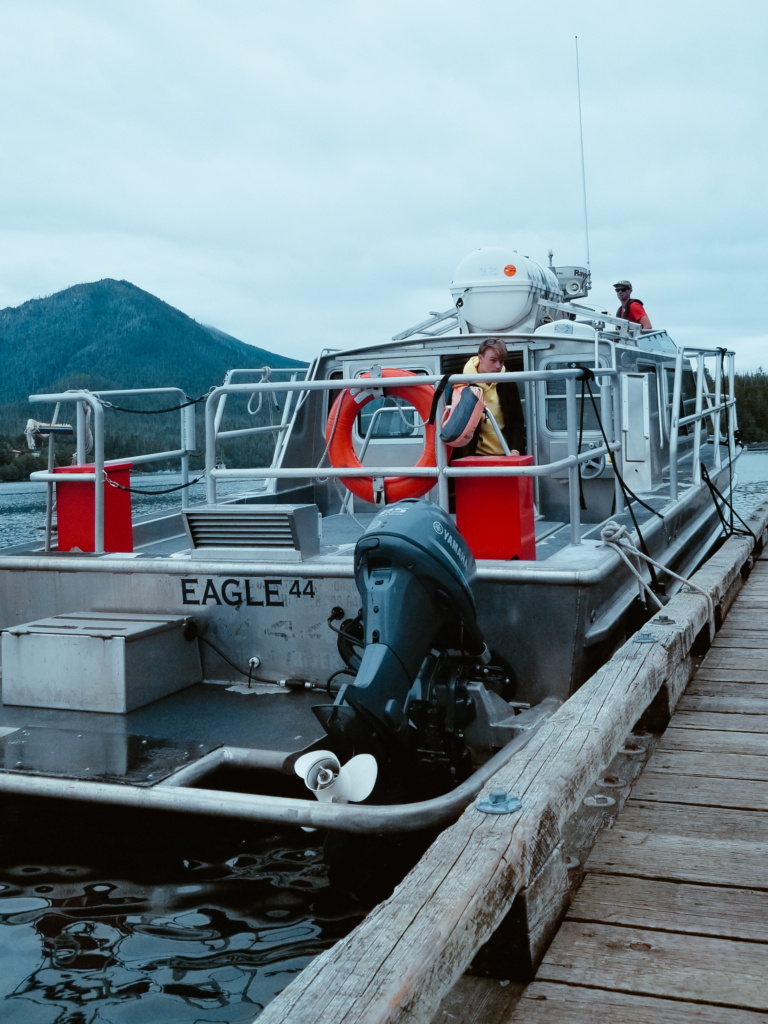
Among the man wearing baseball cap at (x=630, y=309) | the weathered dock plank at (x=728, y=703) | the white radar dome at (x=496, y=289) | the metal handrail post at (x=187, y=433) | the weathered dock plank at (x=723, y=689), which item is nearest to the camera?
the weathered dock plank at (x=728, y=703)

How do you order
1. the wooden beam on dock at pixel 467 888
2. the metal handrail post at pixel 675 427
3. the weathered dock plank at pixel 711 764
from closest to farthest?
the wooden beam on dock at pixel 467 888 → the weathered dock plank at pixel 711 764 → the metal handrail post at pixel 675 427

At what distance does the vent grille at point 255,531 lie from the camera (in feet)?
14.4

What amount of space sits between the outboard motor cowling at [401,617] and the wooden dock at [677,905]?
821mm

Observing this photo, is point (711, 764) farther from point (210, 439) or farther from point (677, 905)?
point (210, 439)

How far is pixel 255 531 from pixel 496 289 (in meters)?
3.67

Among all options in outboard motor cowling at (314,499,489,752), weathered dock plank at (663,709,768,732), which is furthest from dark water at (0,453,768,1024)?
weathered dock plank at (663,709,768,732)

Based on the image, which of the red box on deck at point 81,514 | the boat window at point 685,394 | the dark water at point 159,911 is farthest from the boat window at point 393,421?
the dark water at point 159,911

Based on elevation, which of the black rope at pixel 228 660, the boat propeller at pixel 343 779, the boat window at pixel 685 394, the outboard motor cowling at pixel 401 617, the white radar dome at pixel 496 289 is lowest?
the boat propeller at pixel 343 779

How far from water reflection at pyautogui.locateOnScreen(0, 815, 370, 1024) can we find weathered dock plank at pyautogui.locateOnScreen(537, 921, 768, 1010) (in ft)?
3.34

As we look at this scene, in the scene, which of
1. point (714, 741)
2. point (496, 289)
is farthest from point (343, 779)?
point (496, 289)

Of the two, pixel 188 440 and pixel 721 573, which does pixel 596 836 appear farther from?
pixel 188 440

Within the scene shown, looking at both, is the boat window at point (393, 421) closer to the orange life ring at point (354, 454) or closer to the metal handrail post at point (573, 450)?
the orange life ring at point (354, 454)

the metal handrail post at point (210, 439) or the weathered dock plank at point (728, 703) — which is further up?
the metal handrail post at point (210, 439)

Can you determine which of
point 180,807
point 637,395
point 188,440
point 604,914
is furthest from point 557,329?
point 604,914
